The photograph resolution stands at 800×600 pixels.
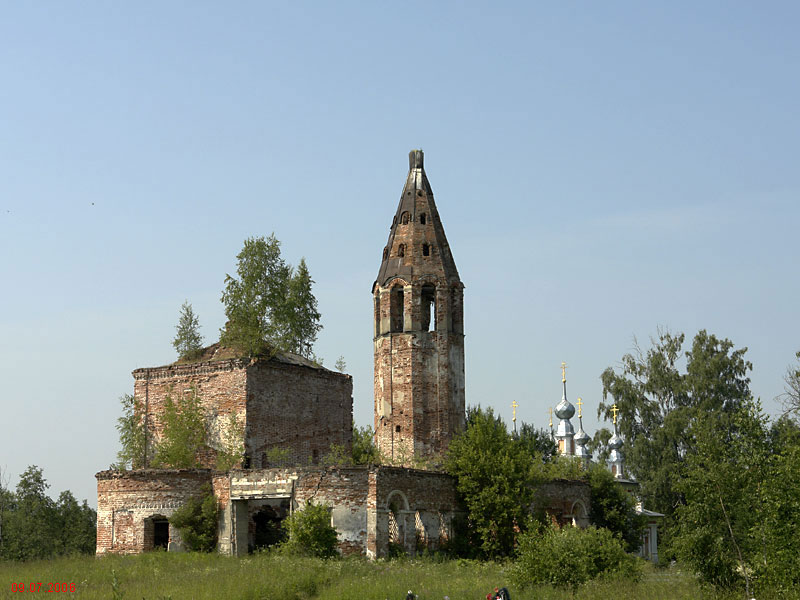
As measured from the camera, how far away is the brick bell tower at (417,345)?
31.0 metres

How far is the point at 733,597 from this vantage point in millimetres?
15734

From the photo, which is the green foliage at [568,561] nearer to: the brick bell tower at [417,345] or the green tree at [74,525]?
the brick bell tower at [417,345]

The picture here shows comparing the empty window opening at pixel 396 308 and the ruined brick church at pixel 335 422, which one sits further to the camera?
the empty window opening at pixel 396 308

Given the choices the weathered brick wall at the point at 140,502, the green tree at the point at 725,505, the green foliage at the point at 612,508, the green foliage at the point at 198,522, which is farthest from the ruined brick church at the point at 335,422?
the green tree at the point at 725,505

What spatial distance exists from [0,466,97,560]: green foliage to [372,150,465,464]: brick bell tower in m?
16.1

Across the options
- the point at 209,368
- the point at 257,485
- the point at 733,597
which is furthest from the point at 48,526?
the point at 733,597

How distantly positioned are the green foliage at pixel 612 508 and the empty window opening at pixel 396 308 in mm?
9058

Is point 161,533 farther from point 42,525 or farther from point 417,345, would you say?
point 42,525

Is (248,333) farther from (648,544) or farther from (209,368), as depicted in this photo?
(648,544)

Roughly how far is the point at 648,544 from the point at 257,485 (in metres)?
28.8

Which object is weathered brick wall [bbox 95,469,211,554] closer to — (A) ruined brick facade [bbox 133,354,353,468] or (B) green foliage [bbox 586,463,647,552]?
(A) ruined brick facade [bbox 133,354,353,468]

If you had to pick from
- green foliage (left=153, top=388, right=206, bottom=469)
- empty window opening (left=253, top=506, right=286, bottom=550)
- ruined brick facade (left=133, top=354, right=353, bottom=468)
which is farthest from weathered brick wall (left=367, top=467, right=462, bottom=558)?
green foliage (left=153, top=388, right=206, bottom=469)

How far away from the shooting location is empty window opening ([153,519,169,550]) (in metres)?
27.5

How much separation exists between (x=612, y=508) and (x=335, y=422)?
10556mm
